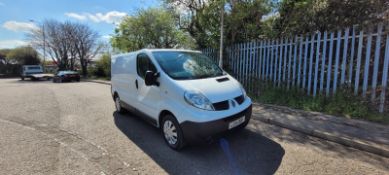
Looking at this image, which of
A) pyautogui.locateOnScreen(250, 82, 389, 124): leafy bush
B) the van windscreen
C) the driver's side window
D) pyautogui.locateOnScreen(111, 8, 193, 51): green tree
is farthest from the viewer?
Answer: pyautogui.locateOnScreen(111, 8, 193, 51): green tree

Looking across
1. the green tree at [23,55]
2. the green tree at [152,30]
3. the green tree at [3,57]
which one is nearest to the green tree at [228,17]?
the green tree at [152,30]

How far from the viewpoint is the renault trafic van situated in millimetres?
3205

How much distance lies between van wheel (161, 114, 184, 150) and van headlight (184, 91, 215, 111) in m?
0.48

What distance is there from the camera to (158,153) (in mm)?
3465

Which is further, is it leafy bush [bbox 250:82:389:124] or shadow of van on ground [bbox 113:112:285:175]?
leafy bush [bbox 250:82:389:124]

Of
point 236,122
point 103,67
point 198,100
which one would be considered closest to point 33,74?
point 103,67

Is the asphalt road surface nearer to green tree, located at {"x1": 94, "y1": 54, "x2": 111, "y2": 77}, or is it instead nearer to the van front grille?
the van front grille

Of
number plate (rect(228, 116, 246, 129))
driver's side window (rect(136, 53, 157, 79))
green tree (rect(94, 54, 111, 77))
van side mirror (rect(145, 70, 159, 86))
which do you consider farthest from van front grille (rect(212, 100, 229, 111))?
green tree (rect(94, 54, 111, 77))

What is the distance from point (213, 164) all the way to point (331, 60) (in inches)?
178

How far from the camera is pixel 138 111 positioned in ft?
15.3

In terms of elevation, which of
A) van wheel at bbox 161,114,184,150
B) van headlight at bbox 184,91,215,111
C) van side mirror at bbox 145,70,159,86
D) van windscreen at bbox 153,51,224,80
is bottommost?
van wheel at bbox 161,114,184,150

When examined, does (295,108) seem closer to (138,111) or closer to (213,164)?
(213,164)

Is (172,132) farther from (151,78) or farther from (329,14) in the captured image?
(329,14)

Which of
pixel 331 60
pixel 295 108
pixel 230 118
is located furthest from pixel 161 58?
pixel 331 60
